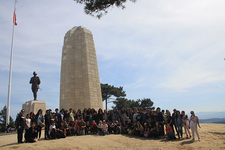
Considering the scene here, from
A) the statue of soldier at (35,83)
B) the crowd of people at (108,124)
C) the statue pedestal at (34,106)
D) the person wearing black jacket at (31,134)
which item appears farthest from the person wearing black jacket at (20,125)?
the statue of soldier at (35,83)

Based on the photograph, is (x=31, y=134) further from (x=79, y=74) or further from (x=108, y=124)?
(x=79, y=74)

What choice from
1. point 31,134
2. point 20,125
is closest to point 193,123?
point 31,134

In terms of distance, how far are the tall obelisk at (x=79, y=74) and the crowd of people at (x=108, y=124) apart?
4.24 meters

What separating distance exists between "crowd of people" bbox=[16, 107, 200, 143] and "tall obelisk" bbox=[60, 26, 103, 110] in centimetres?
424

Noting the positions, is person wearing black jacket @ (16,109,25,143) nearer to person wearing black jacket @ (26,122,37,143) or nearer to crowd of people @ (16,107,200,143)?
crowd of people @ (16,107,200,143)

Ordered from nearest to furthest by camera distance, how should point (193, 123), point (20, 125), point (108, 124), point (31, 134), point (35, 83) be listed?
point (20, 125)
point (31, 134)
point (193, 123)
point (108, 124)
point (35, 83)

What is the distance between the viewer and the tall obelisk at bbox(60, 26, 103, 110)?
1423 cm

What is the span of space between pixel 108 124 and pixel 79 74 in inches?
261

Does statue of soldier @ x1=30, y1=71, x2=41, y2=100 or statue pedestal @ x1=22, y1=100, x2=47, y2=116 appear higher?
statue of soldier @ x1=30, y1=71, x2=41, y2=100

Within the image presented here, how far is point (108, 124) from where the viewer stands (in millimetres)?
9648

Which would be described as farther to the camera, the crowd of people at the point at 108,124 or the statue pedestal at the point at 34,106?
the statue pedestal at the point at 34,106

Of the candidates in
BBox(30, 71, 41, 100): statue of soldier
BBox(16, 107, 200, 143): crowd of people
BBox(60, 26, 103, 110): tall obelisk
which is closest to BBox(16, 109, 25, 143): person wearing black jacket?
BBox(16, 107, 200, 143): crowd of people

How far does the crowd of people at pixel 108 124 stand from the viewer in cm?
752

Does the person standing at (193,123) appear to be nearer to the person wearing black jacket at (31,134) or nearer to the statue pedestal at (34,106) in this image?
the person wearing black jacket at (31,134)
